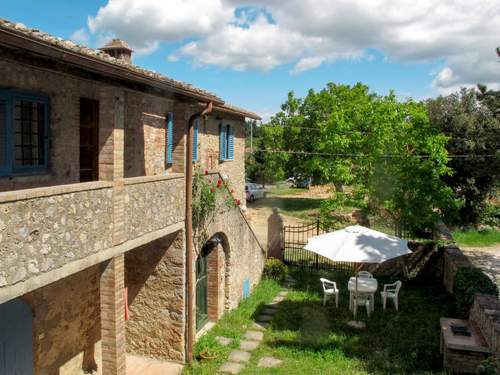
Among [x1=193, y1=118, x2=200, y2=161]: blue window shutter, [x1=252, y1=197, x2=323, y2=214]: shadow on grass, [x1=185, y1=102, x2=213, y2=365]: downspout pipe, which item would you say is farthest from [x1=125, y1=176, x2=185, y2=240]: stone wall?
[x1=252, y1=197, x2=323, y2=214]: shadow on grass

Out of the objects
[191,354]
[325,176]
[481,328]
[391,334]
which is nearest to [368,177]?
[325,176]

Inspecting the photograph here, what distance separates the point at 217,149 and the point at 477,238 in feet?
53.4

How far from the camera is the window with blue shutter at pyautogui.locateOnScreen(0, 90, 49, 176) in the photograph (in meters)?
6.48

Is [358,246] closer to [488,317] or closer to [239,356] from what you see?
[488,317]

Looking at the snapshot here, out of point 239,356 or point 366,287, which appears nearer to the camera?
point 239,356

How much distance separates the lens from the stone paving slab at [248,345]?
34.2 ft

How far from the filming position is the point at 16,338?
678 cm

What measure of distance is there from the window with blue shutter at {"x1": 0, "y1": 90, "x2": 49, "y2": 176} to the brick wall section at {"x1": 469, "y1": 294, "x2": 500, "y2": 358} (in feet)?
27.7

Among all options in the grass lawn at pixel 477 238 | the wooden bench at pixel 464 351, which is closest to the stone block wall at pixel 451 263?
the wooden bench at pixel 464 351

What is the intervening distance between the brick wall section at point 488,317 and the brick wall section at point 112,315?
6.43m

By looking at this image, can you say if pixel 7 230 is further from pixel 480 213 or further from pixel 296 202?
pixel 296 202

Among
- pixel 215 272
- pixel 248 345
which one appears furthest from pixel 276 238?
pixel 248 345

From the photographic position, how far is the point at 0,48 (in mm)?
5117

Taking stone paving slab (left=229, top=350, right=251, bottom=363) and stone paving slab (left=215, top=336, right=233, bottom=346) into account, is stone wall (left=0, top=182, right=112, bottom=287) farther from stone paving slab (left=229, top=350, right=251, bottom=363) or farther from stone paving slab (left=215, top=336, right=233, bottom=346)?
stone paving slab (left=215, top=336, right=233, bottom=346)
